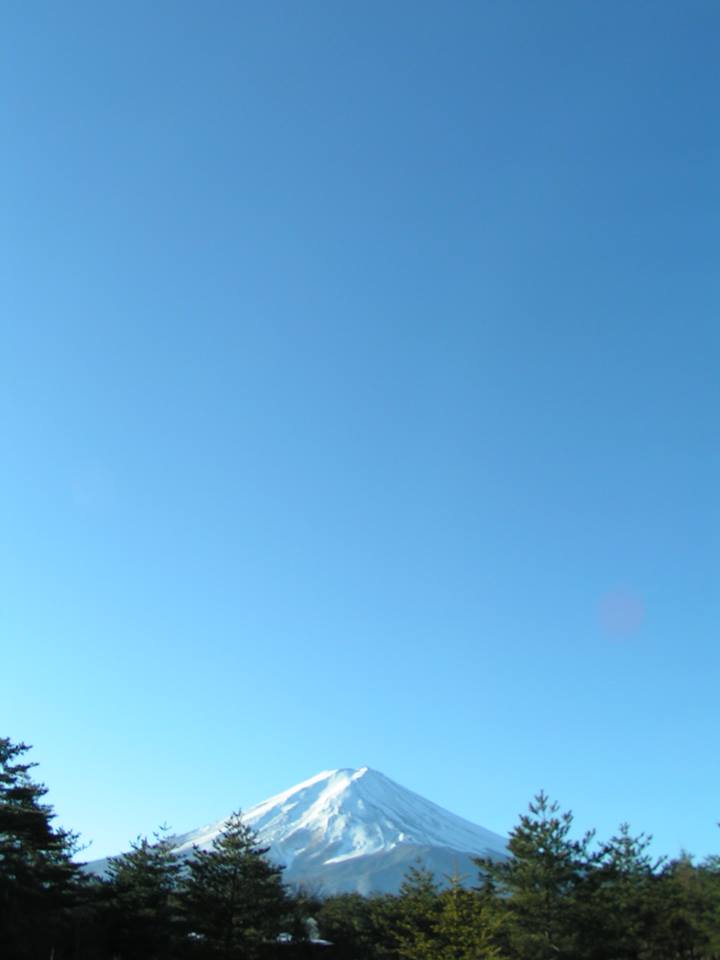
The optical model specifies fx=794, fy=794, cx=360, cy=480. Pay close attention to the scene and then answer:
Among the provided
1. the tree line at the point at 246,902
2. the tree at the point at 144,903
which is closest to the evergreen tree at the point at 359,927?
the tree line at the point at 246,902

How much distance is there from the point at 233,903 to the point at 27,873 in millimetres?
11221

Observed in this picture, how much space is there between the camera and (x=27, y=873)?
1268 inches

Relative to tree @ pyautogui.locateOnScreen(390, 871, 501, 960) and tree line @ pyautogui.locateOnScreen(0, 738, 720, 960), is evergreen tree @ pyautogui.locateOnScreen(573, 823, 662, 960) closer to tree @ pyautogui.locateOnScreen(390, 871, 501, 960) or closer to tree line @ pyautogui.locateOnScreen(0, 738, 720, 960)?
tree line @ pyautogui.locateOnScreen(0, 738, 720, 960)

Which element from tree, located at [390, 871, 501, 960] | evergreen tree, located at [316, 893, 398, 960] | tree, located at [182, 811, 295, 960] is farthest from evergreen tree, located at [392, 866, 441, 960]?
evergreen tree, located at [316, 893, 398, 960]

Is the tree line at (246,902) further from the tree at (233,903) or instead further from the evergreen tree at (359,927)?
the evergreen tree at (359,927)

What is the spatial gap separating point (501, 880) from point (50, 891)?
20279 millimetres

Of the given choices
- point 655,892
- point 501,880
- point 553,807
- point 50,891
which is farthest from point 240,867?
point 655,892

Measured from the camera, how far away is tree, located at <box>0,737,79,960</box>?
29.9 m

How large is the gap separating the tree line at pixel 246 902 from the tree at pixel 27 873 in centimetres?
6

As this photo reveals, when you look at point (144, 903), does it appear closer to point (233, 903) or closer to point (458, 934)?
point (233, 903)

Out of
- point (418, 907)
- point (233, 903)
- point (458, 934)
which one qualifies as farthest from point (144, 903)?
point (458, 934)

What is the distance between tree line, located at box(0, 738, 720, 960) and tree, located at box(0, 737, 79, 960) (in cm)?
6

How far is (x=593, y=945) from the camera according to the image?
3559cm

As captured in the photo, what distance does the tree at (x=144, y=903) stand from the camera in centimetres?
3641
